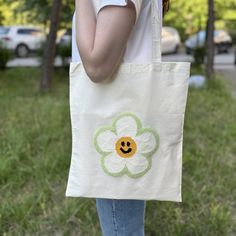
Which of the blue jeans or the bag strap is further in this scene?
the blue jeans

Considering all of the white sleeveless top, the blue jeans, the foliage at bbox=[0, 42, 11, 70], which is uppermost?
the white sleeveless top

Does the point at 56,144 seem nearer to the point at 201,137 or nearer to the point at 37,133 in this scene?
the point at 37,133

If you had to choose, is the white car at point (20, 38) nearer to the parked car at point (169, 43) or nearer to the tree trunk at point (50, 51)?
the parked car at point (169, 43)

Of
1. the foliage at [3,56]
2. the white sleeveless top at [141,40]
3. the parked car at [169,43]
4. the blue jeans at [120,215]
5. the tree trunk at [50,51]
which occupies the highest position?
the white sleeveless top at [141,40]

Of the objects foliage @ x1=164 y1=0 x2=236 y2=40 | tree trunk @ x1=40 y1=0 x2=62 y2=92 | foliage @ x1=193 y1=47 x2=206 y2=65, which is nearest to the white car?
foliage @ x1=164 y1=0 x2=236 y2=40

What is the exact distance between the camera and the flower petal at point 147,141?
125 centimetres

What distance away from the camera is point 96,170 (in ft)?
4.16

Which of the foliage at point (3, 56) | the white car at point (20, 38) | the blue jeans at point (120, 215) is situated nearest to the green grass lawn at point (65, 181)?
the blue jeans at point (120, 215)

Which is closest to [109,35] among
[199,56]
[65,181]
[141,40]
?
[141,40]

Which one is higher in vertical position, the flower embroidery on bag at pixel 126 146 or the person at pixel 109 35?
the person at pixel 109 35

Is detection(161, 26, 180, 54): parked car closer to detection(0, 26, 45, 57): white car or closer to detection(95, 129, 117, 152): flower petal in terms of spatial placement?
detection(0, 26, 45, 57): white car

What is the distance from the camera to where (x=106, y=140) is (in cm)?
125

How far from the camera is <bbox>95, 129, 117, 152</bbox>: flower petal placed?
4.10ft

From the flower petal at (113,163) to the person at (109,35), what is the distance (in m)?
0.21
